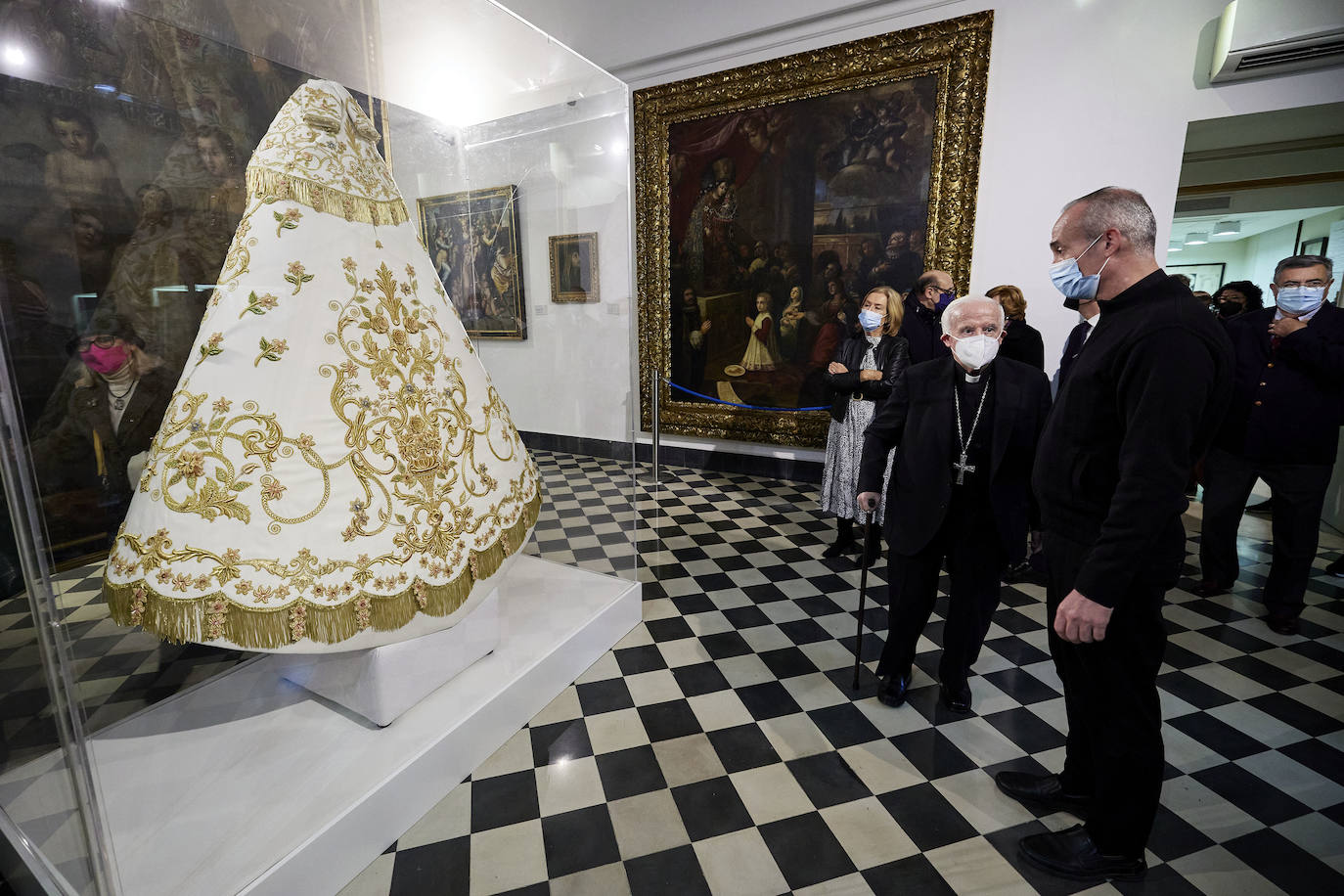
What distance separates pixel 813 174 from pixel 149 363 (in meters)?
5.28

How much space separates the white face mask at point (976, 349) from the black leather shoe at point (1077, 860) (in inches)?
61.6

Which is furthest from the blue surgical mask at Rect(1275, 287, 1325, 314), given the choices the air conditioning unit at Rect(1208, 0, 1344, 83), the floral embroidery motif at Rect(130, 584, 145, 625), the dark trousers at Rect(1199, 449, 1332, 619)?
the floral embroidery motif at Rect(130, 584, 145, 625)

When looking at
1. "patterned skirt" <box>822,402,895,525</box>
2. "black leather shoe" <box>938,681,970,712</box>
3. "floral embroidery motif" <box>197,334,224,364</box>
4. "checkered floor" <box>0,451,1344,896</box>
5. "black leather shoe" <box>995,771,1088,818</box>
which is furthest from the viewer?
"patterned skirt" <box>822,402,895,525</box>

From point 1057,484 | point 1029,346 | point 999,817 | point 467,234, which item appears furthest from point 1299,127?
point 467,234

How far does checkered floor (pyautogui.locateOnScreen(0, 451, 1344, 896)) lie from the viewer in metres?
1.77

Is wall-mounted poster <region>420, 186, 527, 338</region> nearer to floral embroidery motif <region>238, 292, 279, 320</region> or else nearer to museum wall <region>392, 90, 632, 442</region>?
museum wall <region>392, 90, 632, 442</region>

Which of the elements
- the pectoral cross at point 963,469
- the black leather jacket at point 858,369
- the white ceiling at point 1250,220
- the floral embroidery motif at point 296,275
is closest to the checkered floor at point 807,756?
the floral embroidery motif at point 296,275

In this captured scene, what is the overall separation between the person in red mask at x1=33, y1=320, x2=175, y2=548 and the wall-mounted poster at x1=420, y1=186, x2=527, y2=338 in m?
0.97

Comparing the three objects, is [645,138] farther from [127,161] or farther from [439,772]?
[439,772]

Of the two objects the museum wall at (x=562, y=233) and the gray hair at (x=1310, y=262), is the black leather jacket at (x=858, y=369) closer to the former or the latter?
the museum wall at (x=562, y=233)

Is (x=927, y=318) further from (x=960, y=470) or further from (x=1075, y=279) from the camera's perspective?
(x=1075, y=279)

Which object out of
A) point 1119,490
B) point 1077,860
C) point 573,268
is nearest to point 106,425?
point 573,268

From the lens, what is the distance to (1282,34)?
3676 millimetres

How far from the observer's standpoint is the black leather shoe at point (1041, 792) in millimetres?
1998
